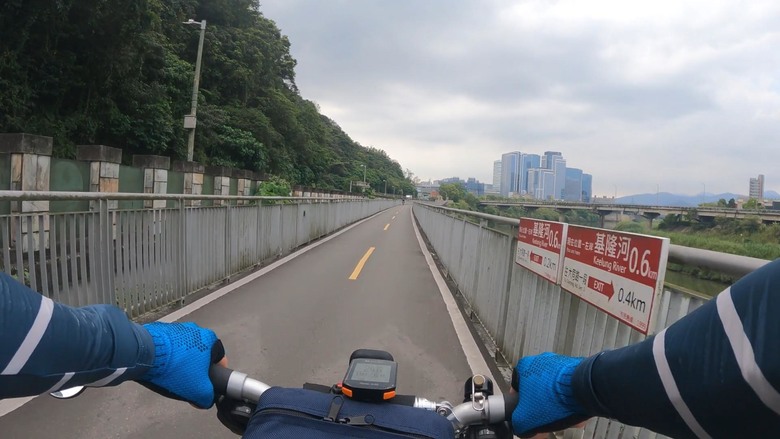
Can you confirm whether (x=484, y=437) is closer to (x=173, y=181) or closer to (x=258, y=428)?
(x=258, y=428)

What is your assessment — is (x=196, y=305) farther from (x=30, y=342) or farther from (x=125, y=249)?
(x=30, y=342)

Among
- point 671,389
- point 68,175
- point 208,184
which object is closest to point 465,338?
point 671,389

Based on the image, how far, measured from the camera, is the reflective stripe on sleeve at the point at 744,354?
76cm

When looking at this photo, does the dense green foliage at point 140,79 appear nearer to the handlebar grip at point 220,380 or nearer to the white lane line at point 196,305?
the white lane line at point 196,305

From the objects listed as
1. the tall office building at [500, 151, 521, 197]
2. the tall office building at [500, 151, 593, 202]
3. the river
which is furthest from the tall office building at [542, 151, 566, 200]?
the river

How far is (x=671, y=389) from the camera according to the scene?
37.1 inches

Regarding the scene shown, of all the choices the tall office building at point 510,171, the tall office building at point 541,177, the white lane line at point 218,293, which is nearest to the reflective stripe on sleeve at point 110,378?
the white lane line at point 218,293

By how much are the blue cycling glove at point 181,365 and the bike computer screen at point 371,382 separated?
48cm

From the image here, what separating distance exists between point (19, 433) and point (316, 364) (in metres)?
2.19

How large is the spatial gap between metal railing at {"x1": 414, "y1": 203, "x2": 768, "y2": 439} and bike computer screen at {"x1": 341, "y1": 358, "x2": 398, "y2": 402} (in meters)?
1.30

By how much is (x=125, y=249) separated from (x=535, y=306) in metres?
4.37

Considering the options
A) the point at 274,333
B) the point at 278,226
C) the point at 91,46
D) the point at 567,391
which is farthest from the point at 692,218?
the point at 91,46

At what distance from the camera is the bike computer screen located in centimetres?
128

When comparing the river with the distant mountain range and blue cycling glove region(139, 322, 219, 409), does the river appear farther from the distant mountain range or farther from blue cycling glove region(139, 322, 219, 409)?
the distant mountain range
